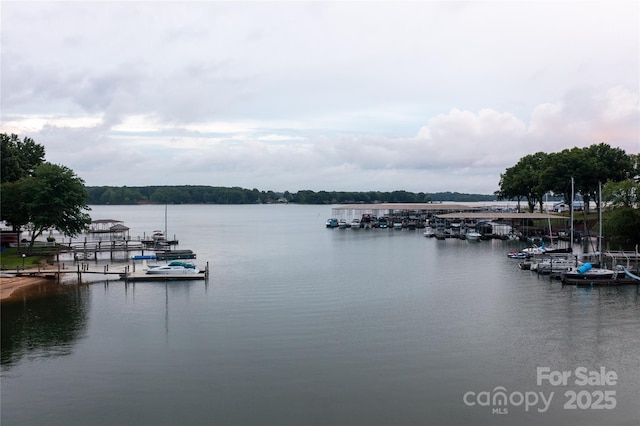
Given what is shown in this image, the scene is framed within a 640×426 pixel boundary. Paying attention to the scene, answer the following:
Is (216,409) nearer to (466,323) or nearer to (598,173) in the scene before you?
(466,323)

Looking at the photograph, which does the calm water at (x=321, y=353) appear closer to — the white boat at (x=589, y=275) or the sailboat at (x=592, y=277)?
the sailboat at (x=592, y=277)

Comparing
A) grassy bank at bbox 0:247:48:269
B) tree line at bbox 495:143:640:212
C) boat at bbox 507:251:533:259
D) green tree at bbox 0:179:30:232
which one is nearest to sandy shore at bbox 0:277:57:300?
grassy bank at bbox 0:247:48:269

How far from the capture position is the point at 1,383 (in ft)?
75.2

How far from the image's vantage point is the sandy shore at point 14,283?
39.9 meters

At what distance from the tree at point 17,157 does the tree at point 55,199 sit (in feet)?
37.1

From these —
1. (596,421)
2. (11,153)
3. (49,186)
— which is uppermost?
(11,153)

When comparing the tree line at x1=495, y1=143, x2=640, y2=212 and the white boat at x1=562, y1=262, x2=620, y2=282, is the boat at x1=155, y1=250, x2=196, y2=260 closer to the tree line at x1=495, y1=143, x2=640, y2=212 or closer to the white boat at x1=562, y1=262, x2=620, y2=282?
the white boat at x1=562, y1=262, x2=620, y2=282

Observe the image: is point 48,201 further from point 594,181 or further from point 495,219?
point 495,219

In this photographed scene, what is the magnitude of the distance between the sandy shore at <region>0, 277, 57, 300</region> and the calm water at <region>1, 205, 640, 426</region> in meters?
2.86

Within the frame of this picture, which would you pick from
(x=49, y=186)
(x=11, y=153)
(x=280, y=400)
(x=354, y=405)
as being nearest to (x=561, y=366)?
(x=354, y=405)

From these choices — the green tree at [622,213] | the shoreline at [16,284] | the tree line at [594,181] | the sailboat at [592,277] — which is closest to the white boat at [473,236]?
the tree line at [594,181]

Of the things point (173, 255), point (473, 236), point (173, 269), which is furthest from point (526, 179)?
point (173, 269)

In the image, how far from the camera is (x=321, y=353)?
26.5m

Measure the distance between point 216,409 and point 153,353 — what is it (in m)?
7.44
